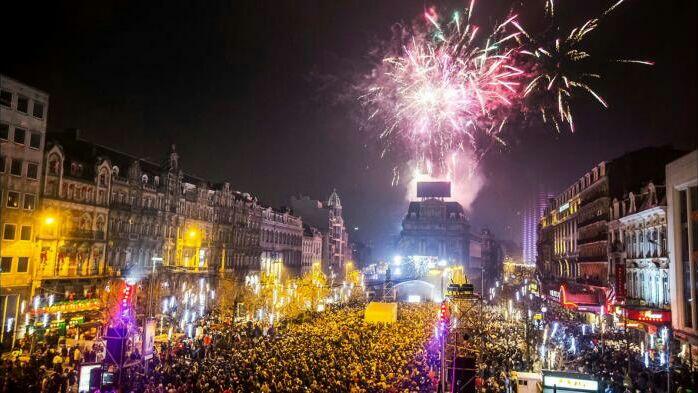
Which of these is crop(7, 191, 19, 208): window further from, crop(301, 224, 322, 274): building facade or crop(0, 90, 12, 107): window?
crop(301, 224, 322, 274): building facade

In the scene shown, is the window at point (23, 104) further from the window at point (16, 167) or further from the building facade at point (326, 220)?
the building facade at point (326, 220)

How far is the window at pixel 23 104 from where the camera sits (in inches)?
1540

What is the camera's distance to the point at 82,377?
2219 cm

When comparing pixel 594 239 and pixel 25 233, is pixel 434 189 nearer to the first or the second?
pixel 594 239

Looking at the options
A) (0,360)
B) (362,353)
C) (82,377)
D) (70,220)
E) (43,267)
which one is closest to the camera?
(82,377)

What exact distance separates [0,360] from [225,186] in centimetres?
4560

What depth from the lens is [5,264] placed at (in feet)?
124

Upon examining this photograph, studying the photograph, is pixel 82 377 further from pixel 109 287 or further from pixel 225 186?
pixel 225 186

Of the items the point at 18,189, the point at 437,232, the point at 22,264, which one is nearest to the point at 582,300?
the point at 22,264

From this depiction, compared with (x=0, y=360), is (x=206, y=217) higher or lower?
higher

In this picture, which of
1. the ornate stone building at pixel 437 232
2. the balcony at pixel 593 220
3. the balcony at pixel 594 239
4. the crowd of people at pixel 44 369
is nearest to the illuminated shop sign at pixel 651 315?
the balcony at pixel 594 239

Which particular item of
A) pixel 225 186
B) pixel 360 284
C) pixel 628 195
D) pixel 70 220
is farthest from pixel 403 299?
pixel 70 220

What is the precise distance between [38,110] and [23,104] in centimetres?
140

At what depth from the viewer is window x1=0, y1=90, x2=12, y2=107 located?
37775mm
